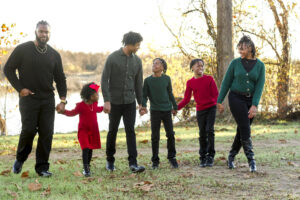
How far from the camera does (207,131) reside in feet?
23.4

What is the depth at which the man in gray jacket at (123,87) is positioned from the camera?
645 centimetres

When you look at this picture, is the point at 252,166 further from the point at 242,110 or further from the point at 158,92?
the point at 158,92

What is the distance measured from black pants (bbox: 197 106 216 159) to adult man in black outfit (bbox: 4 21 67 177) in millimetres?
2361

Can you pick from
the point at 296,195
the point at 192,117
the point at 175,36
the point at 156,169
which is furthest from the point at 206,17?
the point at 296,195

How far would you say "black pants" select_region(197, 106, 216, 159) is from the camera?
711cm

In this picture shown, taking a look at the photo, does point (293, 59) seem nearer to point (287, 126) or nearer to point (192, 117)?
point (287, 126)

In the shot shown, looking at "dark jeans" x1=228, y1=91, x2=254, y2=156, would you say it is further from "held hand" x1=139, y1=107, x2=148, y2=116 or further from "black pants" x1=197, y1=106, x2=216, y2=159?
"held hand" x1=139, y1=107, x2=148, y2=116

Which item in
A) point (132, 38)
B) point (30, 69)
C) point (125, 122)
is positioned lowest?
point (125, 122)

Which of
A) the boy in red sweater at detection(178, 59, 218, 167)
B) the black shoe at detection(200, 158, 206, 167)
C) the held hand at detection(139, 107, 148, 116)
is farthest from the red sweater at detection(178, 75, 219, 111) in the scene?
the held hand at detection(139, 107, 148, 116)

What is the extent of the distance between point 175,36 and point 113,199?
1309 cm

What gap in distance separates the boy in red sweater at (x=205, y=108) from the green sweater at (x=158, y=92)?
0.54m

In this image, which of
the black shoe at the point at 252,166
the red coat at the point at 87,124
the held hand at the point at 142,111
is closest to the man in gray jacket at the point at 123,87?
the held hand at the point at 142,111

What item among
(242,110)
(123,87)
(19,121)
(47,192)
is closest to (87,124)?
(123,87)

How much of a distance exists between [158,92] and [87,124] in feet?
4.27
